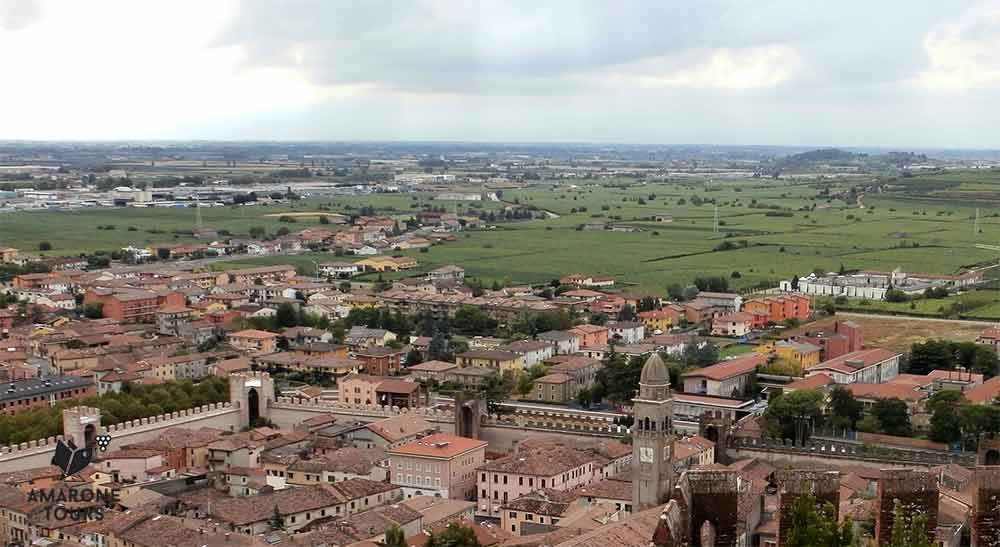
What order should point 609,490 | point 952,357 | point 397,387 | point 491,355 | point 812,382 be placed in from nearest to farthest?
point 609,490 → point 812,382 → point 397,387 → point 952,357 → point 491,355

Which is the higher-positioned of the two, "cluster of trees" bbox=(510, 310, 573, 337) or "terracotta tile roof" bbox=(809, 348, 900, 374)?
"terracotta tile roof" bbox=(809, 348, 900, 374)

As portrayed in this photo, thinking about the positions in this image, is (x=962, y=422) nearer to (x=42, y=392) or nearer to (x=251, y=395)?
(x=251, y=395)

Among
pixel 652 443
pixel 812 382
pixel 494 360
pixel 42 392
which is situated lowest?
pixel 494 360

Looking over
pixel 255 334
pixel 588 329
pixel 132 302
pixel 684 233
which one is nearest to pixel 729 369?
pixel 588 329

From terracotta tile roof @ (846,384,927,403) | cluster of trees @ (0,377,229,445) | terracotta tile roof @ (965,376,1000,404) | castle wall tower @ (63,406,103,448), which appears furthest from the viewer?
terracotta tile roof @ (846,384,927,403)

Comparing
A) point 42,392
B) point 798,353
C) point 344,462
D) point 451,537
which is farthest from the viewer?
point 798,353

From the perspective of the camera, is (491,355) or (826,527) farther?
(491,355)

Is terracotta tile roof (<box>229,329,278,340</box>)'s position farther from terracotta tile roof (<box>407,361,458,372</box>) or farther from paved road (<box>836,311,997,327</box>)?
paved road (<box>836,311,997,327</box>)

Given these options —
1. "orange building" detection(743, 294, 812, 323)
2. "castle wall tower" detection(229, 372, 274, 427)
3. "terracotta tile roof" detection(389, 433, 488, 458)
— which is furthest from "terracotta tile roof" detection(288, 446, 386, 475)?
"orange building" detection(743, 294, 812, 323)

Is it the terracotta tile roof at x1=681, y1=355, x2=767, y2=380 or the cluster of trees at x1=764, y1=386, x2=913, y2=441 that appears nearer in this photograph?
the cluster of trees at x1=764, y1=386, x2=913, y2=441
